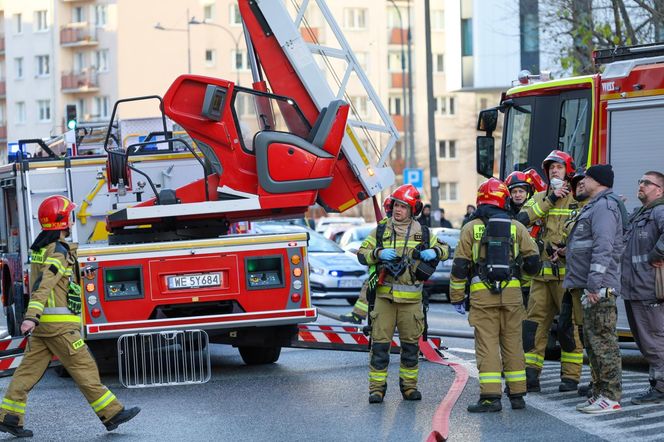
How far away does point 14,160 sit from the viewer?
50.1ft

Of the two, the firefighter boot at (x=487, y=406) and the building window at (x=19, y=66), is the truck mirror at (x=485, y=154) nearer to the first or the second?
the firefighter boot at (x=487, y=406)

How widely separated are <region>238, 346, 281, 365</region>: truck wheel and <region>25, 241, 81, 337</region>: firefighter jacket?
15.1ft

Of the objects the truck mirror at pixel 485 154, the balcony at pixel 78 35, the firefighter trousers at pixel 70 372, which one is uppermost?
the balcony at pixel 78 35

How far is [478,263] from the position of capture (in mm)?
11141

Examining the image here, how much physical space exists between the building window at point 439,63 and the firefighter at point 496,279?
3059 inches

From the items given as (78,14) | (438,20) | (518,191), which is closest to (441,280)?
(518,191)

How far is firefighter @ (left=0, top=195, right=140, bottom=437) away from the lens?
10328mm

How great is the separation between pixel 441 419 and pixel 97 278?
14.2 ft

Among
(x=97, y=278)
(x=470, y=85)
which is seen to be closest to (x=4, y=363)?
(x=97, y=278)

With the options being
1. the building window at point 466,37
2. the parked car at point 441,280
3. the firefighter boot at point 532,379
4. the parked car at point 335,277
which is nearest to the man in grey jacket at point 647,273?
the firefighter boot at point 532,379

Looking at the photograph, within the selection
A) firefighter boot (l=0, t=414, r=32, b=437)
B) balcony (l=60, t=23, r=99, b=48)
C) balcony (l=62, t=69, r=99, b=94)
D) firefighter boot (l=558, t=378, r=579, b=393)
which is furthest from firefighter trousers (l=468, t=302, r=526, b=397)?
balcony (l=60, t=23, r=99, b=48)

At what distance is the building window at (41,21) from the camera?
89938 mm

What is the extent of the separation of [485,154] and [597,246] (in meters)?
5.50

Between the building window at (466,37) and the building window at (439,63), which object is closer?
the building window at (466,37)
